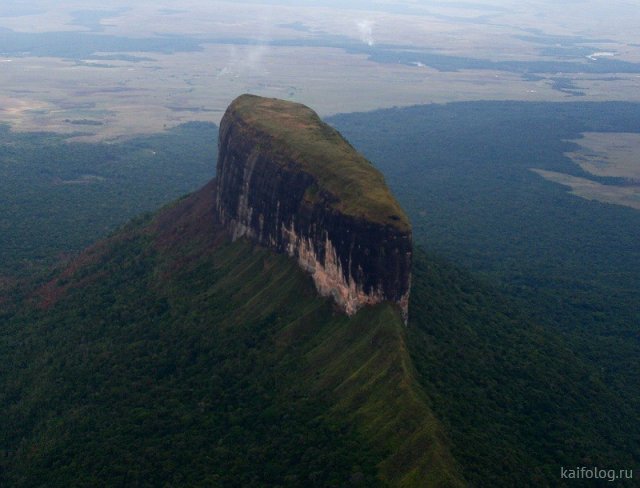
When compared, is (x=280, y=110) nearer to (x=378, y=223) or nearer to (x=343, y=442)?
(x=378, y=223)

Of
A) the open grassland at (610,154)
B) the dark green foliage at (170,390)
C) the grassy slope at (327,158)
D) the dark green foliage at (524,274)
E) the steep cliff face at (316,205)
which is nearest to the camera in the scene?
the dark green foliage at (170,390)

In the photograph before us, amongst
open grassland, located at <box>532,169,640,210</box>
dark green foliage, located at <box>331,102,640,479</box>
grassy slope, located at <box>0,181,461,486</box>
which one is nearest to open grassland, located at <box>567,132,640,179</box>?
dark green foliage, located at <box>331,102,640,479</box>

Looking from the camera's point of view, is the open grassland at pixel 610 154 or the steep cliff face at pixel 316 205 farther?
the open grassland at pixel 610 154

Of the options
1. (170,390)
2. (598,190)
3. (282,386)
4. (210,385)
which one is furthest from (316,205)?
(598,190)

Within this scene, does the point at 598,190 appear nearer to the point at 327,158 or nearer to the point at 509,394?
the point at 327,158

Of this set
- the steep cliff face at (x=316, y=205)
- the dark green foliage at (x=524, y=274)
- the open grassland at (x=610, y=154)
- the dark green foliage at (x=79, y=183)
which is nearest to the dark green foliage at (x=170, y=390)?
the steep cliff face at (x=316, y=205)

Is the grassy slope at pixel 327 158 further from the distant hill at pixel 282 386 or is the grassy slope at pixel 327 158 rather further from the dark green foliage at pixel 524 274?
the dark green foliage at pixel 524 274

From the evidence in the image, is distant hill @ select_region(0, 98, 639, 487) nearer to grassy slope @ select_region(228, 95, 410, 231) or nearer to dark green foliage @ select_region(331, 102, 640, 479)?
dark green foliage @ select_region(331, 102, 640, 479)
